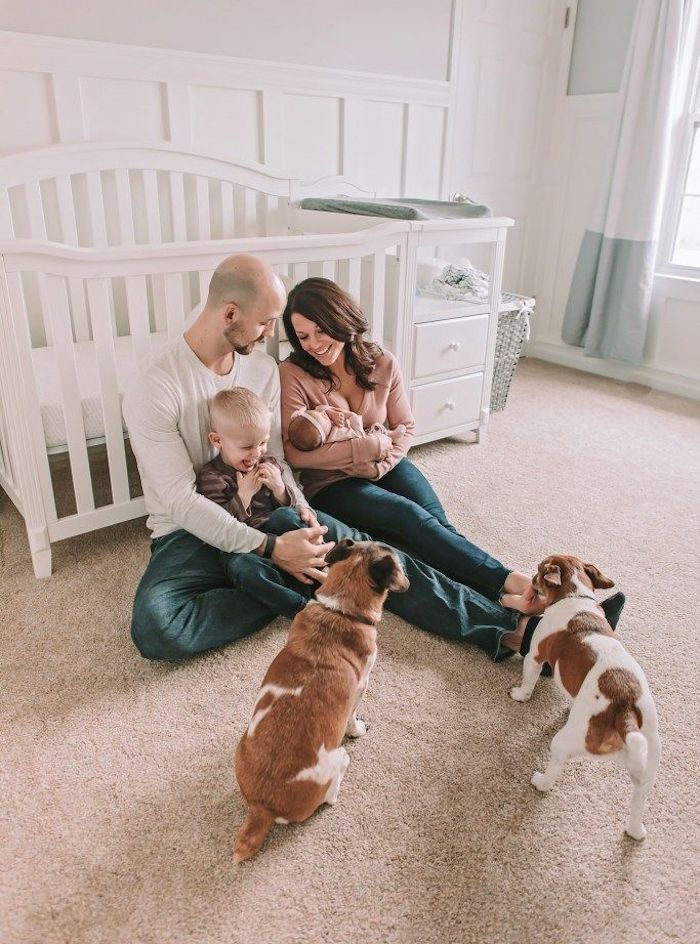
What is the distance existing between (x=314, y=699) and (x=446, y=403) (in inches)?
66.7

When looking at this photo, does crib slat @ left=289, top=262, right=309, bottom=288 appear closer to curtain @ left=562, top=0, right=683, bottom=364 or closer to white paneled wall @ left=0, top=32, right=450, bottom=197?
white paneled wall @ left=0, top=32, right=450, bottom=197

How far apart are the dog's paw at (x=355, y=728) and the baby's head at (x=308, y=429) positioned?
0.77 metres

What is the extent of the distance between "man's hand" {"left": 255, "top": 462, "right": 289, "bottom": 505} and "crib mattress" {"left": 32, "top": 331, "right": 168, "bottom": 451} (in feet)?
1.23

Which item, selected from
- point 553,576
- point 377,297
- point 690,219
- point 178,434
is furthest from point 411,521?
point 690,219

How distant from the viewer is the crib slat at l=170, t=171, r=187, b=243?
8.63 feet

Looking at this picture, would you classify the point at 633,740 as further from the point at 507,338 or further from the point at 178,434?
the point at 507,338

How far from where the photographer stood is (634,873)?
1.14 m

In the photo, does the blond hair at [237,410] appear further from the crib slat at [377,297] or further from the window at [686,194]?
the window at [686,194]

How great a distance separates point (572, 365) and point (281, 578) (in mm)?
2911

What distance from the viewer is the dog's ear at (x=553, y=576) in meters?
1.39

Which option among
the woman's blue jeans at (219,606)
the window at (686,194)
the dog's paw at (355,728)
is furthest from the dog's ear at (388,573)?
the window at (686,194)

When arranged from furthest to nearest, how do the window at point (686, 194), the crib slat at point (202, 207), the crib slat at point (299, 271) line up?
1. the window at point (686, 194)
2. the crib slat at point (202, 207)
3. the crib slat at point (299, 271)

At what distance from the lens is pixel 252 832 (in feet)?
3.59

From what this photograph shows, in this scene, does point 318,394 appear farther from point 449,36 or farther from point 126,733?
point 449,36
